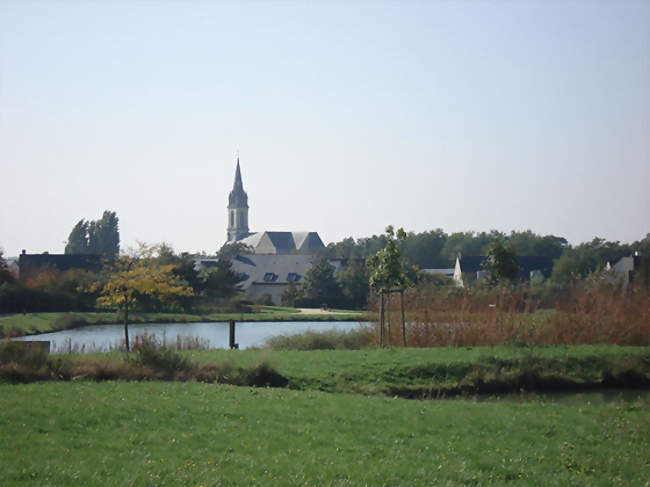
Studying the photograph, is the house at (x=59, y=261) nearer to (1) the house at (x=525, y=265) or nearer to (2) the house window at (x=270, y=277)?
(2) the house window at (x=270, y=277)

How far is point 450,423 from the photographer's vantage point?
9.71m

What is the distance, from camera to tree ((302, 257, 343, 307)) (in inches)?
2062

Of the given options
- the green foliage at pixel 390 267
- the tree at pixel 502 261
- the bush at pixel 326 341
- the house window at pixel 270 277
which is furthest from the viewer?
the house window at pixel 270 277

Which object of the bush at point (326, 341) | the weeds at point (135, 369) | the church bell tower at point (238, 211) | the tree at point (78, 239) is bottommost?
the bush at point (326, 341)

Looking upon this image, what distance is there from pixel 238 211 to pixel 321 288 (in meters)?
85.7

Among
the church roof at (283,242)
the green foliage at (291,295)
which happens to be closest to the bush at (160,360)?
the green foliage at (291,295)

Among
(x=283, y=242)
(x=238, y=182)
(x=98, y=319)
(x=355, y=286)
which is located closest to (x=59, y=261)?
(x=98, y=319)

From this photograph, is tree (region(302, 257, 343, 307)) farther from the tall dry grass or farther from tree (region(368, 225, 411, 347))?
tree (region(368, 225, 411, 347))

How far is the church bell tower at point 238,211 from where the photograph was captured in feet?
447

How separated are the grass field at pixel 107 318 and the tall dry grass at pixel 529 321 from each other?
8.95 m

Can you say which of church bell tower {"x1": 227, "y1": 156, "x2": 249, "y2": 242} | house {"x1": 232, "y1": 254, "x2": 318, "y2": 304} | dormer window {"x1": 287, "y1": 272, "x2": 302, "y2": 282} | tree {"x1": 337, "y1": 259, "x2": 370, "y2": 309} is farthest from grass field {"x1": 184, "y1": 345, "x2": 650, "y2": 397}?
church bell tower {"x1": 227, "y1": 156, "x2": 249, "y2": 242}

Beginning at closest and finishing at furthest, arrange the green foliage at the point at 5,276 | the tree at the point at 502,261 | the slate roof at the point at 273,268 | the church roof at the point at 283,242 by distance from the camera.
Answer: the tree at the point at 502,261
the green foliage at the point at 5,276
the slate roof at the point at 273,268
the church roof at the point at 283,242

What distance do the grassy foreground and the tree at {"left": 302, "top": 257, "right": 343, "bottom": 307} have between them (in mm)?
40949

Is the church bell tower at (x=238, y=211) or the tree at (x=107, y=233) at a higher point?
the church bell tower at (x=238, y=211)
